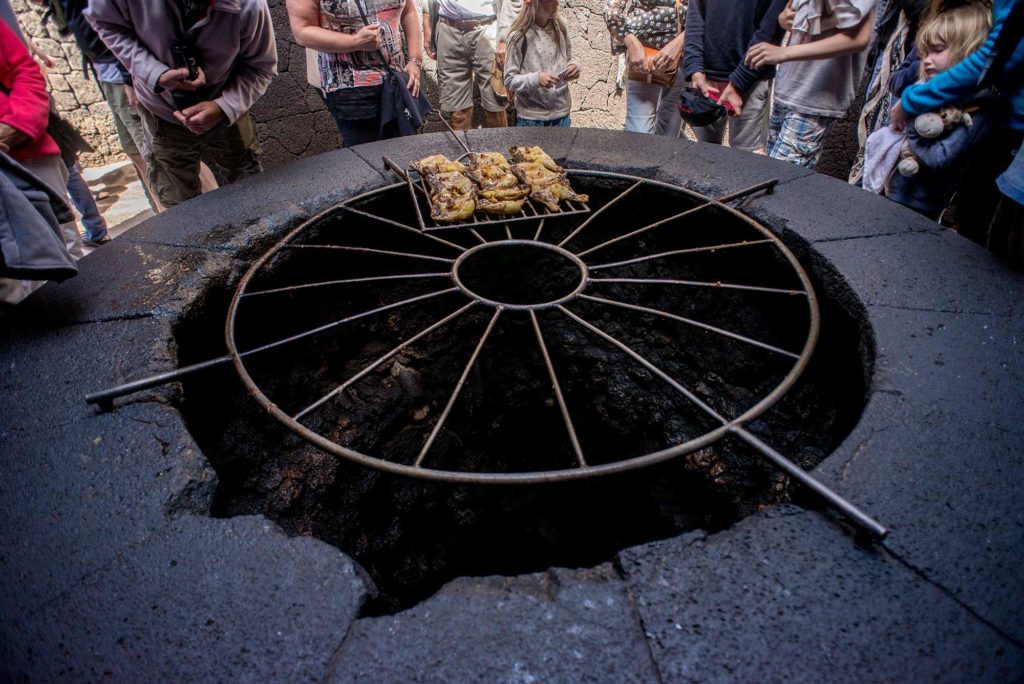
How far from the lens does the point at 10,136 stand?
2797 millimetres

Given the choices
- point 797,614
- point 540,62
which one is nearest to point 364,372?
point 797,614

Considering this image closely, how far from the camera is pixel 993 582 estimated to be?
1.18 m

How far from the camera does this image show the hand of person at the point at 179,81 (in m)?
2.79

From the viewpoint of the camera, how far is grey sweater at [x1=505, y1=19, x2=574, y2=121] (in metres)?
4.55

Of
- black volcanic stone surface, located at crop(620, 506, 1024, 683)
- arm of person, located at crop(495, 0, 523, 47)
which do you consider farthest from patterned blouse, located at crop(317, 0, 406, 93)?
black volcanic stone surface, located at crop(620, 506, 1024, 683)

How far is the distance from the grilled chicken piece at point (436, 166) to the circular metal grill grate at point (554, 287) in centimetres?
16

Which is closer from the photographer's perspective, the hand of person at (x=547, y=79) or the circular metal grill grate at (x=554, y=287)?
the circular metal grill grate at (x=554, y=287)

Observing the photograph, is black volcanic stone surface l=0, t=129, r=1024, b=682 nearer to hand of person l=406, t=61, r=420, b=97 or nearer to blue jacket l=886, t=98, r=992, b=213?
blue jacket l=886, t=98, r=992, b=213

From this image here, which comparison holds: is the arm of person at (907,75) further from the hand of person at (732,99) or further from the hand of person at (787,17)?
the hand of person at (732,99)

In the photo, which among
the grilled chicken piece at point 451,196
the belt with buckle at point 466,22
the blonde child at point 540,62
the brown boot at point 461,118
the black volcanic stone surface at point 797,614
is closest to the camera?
the black volcanic stone surface at point 797,614

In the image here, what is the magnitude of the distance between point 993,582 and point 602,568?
2.86 feet

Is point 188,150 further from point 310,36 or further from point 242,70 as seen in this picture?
point 310,36

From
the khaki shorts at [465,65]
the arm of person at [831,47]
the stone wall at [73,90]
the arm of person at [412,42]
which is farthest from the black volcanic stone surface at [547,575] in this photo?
the stone wall at [73,90]

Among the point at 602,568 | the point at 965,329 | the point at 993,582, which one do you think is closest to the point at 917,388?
the point at 965,329
